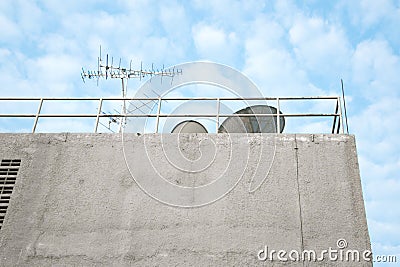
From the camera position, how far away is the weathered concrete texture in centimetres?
683

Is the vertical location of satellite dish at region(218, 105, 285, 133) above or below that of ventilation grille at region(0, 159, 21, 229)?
above

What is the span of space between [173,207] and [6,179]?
3151 millimetres

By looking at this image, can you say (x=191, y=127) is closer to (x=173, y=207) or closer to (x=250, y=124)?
(x=250, y=124)

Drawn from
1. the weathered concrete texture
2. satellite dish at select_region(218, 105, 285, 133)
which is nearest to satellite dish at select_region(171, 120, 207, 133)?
satellite dish at select_region(218, 105, 285, 133)

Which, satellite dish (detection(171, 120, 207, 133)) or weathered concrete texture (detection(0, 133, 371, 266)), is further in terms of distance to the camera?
satellite dish (detection(171, 120, 207, 133))

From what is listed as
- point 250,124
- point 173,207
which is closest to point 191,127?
point 250,124

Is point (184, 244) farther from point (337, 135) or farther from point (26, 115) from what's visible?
point (26, 115)

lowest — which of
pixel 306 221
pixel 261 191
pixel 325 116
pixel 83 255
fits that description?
pixel 83 255

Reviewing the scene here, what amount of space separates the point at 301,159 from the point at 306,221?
1145mm

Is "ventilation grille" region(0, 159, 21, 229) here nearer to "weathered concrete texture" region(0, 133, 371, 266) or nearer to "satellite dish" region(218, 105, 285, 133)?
"weathered concrete texture" region(0, 133, 371, 266)

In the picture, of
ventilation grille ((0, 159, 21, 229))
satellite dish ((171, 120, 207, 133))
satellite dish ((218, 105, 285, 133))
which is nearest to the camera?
ventilation grille ((0, 159, 21, 229))

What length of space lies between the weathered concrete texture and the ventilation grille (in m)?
0.12

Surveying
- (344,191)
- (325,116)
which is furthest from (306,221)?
(325,116)

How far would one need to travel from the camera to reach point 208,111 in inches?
332
